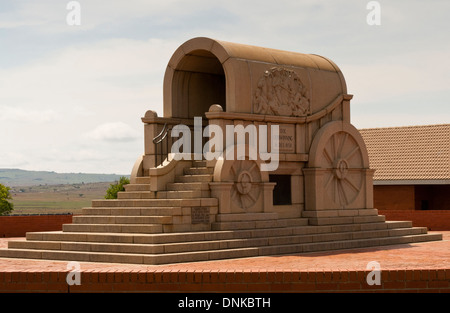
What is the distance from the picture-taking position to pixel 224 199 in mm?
19078

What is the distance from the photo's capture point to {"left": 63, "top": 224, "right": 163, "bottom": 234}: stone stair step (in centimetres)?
1769

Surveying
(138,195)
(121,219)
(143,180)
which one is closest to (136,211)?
(121,219)

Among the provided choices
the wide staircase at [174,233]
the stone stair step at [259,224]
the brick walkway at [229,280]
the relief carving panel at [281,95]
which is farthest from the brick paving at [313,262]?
the relief carving panel at [281,95]

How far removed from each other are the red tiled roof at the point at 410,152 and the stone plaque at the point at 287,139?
1402 centimetres

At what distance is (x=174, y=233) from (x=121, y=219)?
1.59m

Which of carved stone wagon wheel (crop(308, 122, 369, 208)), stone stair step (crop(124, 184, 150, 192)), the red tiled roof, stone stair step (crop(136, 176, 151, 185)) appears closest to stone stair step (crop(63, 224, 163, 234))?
stone stair step (crop(124, 184, 150, 192))

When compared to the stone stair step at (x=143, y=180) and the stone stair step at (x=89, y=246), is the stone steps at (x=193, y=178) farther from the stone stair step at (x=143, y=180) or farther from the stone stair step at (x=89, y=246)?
the stone stair step at (x=89, y=246)

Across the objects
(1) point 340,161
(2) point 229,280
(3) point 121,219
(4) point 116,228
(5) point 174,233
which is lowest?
(2) point 229,280

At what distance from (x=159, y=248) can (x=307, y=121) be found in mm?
6843

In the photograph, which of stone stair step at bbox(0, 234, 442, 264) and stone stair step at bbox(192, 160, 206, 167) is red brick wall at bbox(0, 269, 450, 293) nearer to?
stone stair step at bbox(0, 234, 442, 264)

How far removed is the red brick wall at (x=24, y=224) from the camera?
25.9m

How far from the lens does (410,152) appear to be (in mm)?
36219

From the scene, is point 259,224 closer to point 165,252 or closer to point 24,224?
point 165,252

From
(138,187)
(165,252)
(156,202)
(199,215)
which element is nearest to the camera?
(165,252)
